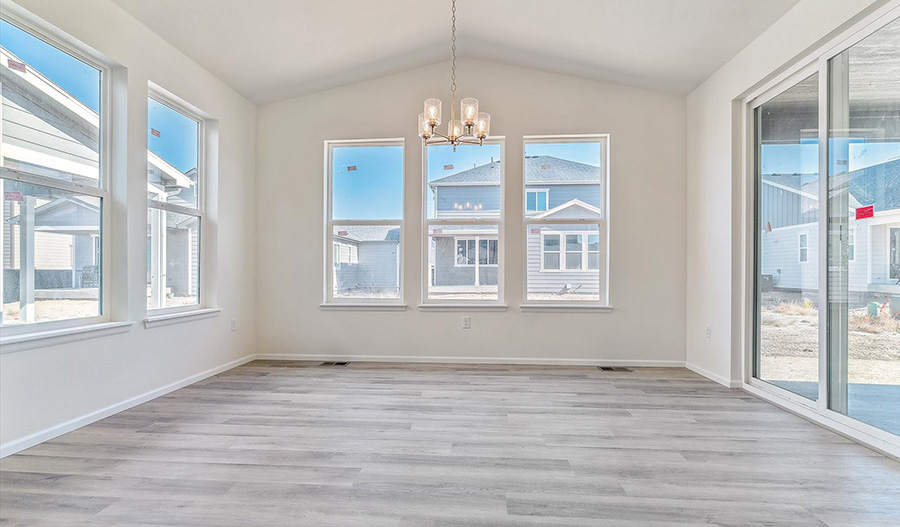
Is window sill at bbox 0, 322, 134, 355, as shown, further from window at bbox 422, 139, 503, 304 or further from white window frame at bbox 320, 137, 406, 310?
window at bbox 422, 139, 503, 304

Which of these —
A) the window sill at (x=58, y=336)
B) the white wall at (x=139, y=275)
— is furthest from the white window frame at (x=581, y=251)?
the window sill at (x=58, y=336)

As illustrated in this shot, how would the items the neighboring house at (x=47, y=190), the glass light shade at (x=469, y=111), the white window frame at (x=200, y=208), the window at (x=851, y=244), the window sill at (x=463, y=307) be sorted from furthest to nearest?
the window sill at (x=463, y=307) → the white window frame at (x=200, y=208) → the glass light shade at (x=469, y=111) → the window at (x=851, y=244) → the neighboring house at (x=47, y=190)

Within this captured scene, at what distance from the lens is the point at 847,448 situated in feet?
7.70

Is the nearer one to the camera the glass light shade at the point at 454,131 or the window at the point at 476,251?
the glass light shade at the point at 454,131

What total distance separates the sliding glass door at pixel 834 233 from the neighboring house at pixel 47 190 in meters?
4.90

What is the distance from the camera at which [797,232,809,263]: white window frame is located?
2934mm

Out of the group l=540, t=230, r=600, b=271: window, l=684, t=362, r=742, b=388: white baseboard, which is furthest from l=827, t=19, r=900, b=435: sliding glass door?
l=540, t=230, r=600, b=271: window

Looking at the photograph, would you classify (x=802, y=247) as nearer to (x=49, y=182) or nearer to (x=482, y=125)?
(x=482, y=125)

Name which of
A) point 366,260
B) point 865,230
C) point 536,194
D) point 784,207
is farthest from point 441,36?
point 865,230

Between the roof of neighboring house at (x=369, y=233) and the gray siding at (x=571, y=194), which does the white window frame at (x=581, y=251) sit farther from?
the roof of neighboring house at (x=369, y=233)

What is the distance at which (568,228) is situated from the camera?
14.8 ft

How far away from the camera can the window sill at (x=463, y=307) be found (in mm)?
4469

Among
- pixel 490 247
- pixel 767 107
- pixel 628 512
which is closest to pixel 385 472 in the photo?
pixel 628 512

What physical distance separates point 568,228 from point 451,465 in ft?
9.95
